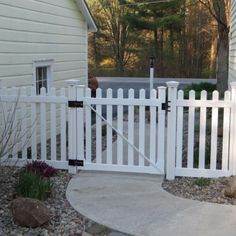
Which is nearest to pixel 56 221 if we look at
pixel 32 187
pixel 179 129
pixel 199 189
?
pixel 32 187

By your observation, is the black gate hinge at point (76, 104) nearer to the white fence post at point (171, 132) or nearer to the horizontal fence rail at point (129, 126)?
the horizontal fence rail at point (129, 126)

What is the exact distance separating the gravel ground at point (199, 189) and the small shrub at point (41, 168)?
1659mm

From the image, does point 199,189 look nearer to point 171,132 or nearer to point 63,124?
point 171,132

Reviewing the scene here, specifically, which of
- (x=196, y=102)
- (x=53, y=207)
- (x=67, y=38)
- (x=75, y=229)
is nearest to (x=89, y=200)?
(x=53, y=207)

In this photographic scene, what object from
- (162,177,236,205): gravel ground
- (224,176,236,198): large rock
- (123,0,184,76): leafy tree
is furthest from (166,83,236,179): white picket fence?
(123,0,184,76): leafy tree

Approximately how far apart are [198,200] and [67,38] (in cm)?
725

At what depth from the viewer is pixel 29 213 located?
4.60 meters

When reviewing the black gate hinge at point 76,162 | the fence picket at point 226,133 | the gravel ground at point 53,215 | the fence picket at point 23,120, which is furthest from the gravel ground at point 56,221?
the fence picket at point 226,133

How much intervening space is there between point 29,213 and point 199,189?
2.39 meters

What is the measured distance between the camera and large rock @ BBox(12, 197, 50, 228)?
459 cm

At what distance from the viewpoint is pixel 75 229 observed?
467 centimetres

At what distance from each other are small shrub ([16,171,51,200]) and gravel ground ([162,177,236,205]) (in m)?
1.65

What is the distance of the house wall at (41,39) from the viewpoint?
836 centimetres

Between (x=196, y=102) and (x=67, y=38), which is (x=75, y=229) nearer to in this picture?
(x=196, y=102)
